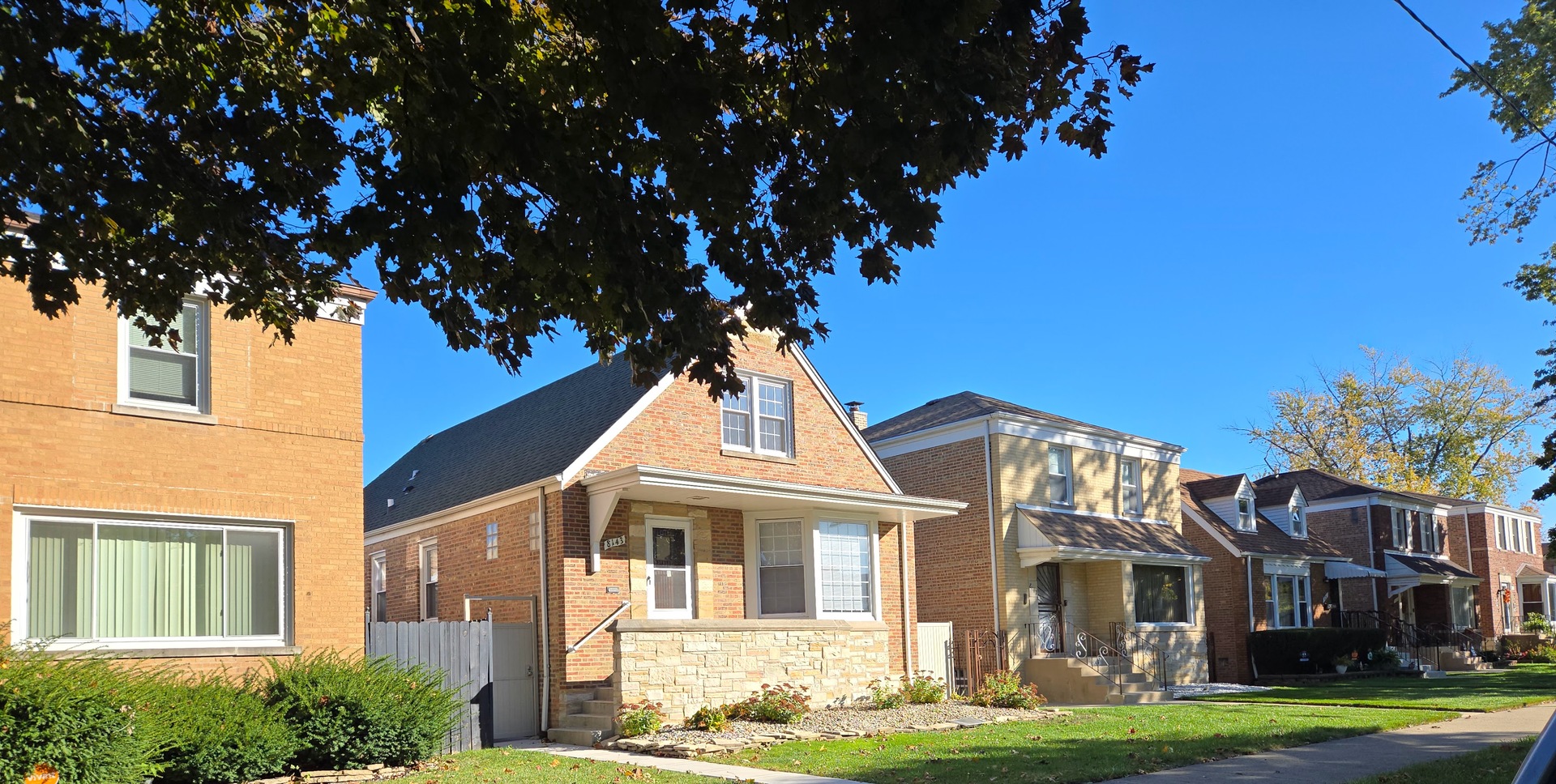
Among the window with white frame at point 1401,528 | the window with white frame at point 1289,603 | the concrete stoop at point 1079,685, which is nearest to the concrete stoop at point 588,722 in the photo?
the concrete stoop at point 1079,685

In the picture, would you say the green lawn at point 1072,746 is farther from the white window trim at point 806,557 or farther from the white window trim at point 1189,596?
the white window trim at point 1189,596

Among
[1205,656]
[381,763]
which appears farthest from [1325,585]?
[381,763]

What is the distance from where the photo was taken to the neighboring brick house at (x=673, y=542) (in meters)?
18.0

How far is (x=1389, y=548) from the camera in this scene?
4219 cm

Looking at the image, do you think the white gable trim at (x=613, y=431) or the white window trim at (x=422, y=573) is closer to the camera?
the white gable trim at (x=613, y=431)

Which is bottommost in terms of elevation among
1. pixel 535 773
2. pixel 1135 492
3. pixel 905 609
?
pixel 535 773

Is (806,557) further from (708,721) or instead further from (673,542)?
(708,721)

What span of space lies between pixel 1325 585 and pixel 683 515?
1059 inches

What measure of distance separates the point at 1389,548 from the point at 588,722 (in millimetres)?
34655

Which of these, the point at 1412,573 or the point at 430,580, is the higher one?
the point at 430,580

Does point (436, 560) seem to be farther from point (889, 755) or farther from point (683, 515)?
point (889, 755)

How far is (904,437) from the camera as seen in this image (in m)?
28.8

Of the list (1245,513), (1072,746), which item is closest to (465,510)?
(1072,746)

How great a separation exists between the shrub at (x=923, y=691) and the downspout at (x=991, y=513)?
5.12 meters
